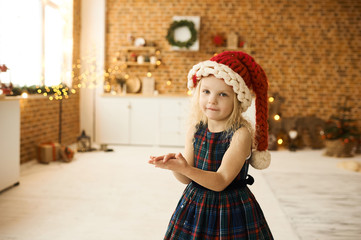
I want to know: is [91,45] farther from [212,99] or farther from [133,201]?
[212,99]

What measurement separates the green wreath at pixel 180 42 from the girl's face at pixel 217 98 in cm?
494

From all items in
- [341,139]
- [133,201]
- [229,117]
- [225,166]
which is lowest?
[133,201]

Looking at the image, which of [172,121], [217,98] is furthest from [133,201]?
[172,121]

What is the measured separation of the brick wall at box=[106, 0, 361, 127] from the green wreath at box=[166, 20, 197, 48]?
12.1 inches

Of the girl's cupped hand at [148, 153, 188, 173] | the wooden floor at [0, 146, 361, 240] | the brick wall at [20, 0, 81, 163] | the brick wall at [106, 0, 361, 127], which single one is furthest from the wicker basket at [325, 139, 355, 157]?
the girl's cupped hand at [148, 153, 188, 173]

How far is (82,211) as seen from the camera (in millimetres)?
2889

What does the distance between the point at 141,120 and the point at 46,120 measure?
1.61m

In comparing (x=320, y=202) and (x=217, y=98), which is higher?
(x=217, y=98)

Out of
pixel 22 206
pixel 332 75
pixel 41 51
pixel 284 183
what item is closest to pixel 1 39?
pixel 41 51

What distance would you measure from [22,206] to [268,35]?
16.2ft

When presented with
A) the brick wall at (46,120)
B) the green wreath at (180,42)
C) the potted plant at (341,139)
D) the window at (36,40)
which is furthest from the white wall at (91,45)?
the potted plant at (341,139)

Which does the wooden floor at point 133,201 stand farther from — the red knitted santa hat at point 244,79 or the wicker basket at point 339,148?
the red knitted santa hat at point 244,79

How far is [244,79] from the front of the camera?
1279mm

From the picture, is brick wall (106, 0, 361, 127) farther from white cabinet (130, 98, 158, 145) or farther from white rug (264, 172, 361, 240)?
white rug (264, 172, 361, 240)
